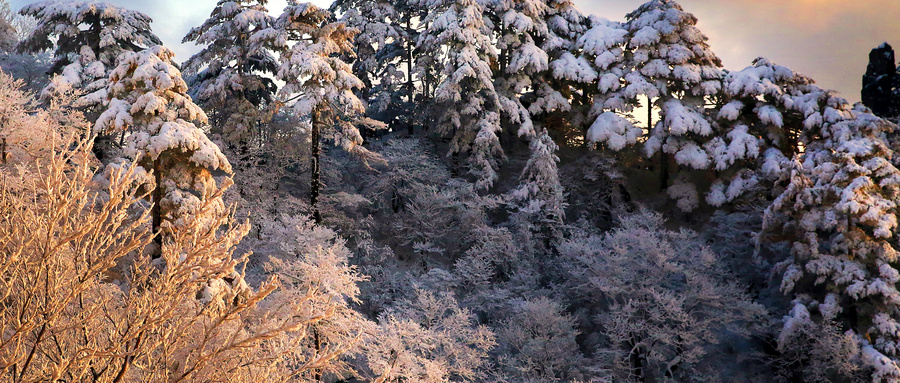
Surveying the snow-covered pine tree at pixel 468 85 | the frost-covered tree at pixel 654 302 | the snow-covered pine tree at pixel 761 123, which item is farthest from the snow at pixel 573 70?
the frost-covered tree at pixel 654 302

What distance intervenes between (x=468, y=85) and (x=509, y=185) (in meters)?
5.32

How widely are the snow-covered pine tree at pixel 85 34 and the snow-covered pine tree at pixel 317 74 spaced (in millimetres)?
6169

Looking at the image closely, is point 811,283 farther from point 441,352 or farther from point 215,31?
point 215,31

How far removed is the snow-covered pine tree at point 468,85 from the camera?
2483 cm

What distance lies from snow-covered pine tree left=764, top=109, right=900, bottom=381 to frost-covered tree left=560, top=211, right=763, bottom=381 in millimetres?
2370

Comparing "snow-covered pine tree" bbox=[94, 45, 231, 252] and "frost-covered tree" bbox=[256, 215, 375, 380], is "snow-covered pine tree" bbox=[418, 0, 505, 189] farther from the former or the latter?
"snow-covered pine tree" bbox=[94, 45, 231, 252]

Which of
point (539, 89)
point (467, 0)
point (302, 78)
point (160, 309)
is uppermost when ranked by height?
point (467, 0)

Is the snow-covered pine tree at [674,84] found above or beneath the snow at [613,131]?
above

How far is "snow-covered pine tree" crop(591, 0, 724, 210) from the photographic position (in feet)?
83.3

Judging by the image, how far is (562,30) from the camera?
29.7m

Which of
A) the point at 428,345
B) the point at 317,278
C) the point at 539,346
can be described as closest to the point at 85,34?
the point at 317,278

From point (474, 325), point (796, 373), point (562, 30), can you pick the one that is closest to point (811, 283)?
point (796, 373)

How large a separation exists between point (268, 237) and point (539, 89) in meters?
16.8

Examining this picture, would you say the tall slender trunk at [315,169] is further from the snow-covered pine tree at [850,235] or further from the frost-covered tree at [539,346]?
the snow-covered pine tree at [850,235]
